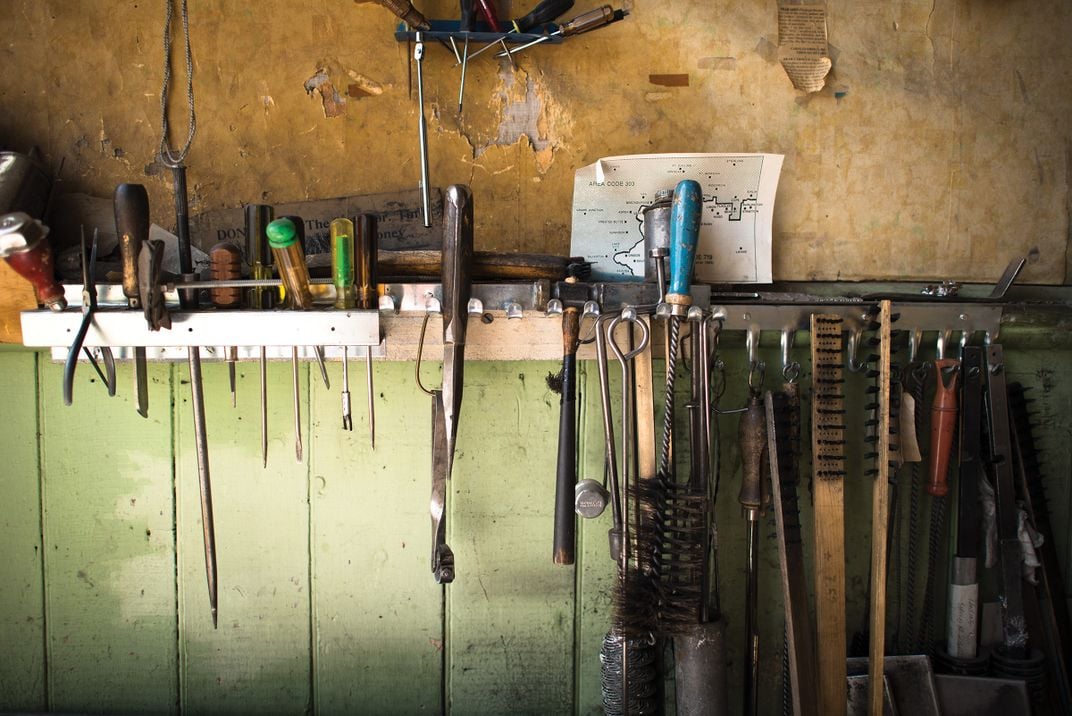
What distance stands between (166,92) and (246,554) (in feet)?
2.64

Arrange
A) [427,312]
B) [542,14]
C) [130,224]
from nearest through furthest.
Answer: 1. [130,224]
2. [427,312]
3. [542,14]

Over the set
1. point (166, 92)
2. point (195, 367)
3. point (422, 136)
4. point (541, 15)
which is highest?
point (541, 15)

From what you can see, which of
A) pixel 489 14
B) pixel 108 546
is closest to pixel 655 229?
pixel 489 14

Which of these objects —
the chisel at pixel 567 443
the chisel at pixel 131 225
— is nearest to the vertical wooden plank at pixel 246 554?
the chisel at pixel 131 225

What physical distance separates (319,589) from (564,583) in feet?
1.41

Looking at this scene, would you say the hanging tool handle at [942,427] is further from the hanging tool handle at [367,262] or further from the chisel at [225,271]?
the chisel at [225,271]

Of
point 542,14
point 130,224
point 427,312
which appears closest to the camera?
point 130,224

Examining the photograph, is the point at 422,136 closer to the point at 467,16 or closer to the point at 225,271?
the point at 467,16

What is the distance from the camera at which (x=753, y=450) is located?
115cm

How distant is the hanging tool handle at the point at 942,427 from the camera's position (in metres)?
1.19

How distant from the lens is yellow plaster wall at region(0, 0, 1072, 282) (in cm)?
124

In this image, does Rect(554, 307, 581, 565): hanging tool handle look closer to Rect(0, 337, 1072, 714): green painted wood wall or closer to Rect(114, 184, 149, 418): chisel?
Rect(0, 337, 1072, 714): green painted wood wall

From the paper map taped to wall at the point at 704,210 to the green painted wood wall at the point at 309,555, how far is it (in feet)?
0.52

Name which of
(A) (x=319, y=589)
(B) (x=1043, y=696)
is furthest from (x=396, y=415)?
(B) (x=1043, y=696)
